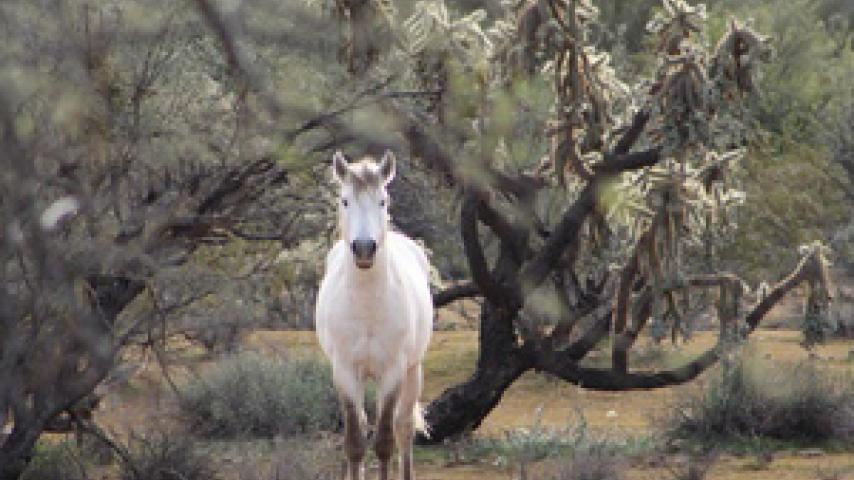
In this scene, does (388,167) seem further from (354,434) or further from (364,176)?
(354,434)

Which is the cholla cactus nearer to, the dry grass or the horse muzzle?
the dry grass

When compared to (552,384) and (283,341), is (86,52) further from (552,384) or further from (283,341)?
(283,341)

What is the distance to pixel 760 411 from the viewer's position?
1424 cm

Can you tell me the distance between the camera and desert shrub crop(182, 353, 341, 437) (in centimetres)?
1473

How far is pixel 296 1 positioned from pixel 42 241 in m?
3.19

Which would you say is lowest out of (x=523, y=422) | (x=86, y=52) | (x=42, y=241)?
(x=523, y=422)

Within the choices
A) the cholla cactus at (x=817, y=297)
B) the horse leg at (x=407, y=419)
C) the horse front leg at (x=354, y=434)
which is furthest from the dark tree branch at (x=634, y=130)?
the horse front leg at (x=354, y=434)

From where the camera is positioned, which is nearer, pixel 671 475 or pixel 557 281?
pixel 671 475

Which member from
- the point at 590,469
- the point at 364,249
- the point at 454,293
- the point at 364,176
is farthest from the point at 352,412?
the point at 454,293

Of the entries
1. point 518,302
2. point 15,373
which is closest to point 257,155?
point 15,373

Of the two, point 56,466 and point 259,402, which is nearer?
point 56,466

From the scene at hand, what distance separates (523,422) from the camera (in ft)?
56.2

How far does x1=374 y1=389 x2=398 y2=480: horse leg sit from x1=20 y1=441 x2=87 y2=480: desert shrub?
2.23 meters

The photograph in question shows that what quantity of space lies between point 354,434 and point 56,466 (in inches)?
99.3
